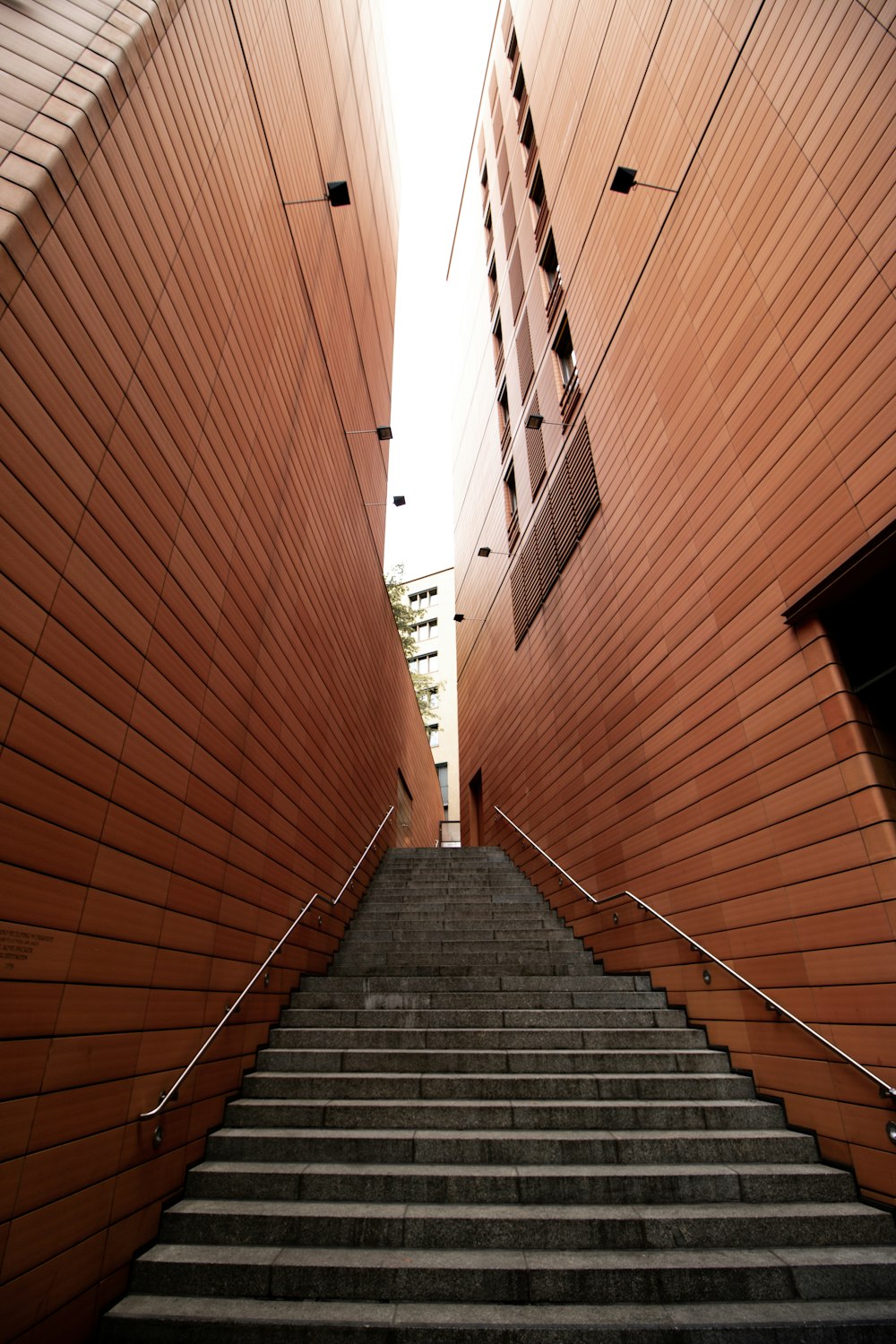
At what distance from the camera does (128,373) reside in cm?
262

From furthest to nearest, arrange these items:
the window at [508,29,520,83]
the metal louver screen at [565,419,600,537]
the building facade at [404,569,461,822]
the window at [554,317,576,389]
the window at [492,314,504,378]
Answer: the building facade at [404,569,461,822] < the window at [492,314,504,378] < the window at [508,29,520,83] < the window at [554,317,576,389] < the metal louver screen at [565,419,600,537]

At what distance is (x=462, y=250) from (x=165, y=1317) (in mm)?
19917

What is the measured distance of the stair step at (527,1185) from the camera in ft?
9.20

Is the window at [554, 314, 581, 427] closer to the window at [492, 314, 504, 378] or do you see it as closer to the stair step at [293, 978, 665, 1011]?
the window at [492, 314, 504, 378]

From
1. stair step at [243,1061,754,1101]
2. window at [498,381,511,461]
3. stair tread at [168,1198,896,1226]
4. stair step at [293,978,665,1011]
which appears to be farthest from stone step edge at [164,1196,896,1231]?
window at [498,381,511,461]

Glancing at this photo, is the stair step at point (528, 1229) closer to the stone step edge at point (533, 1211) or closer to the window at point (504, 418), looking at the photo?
the stone step edge at point (533, 1211)

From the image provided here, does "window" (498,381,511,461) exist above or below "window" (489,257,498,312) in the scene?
below

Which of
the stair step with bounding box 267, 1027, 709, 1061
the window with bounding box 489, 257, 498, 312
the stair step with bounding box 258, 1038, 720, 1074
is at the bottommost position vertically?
the stair step with bounding box 258, 1038, 720, 1074

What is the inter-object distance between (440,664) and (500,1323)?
2447cm

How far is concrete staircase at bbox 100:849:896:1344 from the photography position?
224cm

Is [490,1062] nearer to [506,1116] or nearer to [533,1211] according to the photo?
[506,1116]

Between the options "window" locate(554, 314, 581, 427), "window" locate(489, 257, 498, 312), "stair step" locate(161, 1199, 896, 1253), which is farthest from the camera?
"window" locate(489, 257, 498, 312)

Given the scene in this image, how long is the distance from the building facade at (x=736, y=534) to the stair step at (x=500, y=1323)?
850mm

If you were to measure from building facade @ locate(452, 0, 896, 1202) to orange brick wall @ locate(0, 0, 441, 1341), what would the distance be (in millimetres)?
2982
